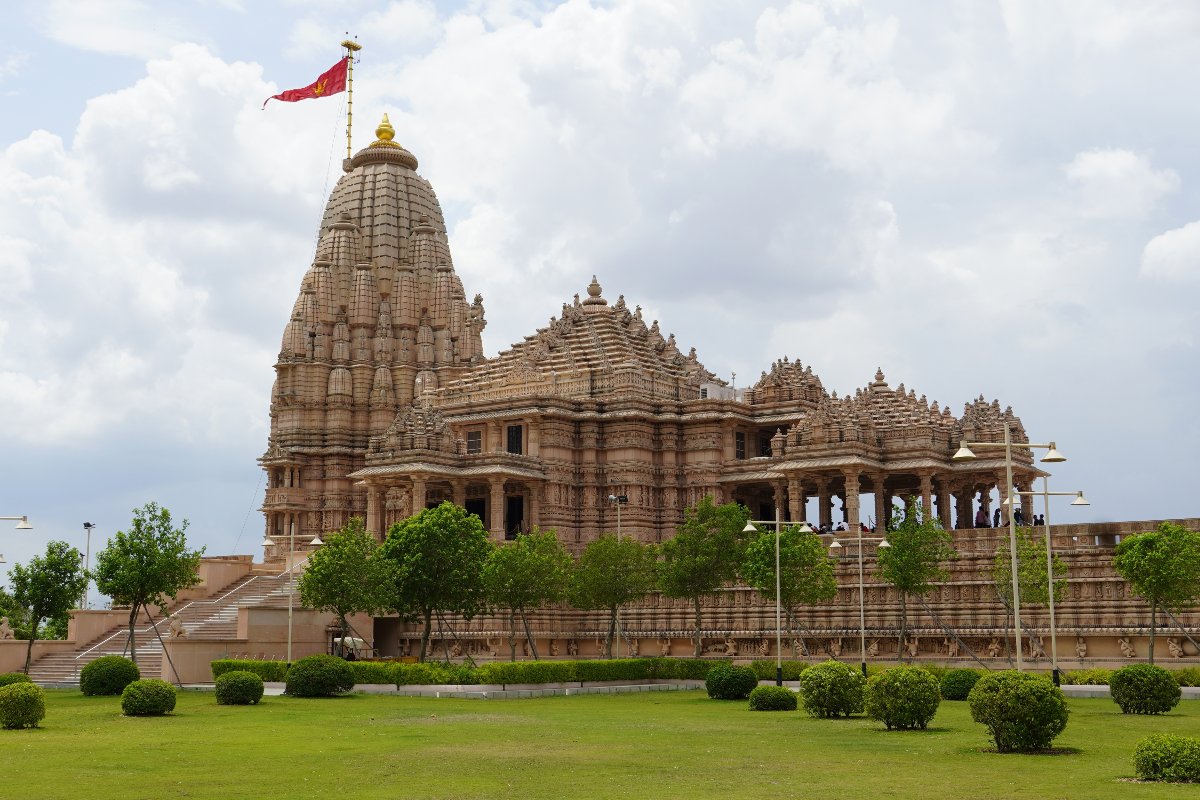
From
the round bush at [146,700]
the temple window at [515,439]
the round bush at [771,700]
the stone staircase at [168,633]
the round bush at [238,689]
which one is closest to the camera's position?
the round bush at [146,700]

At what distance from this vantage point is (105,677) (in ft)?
160

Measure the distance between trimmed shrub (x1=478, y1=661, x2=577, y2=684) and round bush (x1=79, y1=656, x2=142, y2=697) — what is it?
1223 centimetres

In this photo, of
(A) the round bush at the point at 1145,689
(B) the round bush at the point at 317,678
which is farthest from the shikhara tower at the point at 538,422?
(A) the round bush at the point at 1145,689

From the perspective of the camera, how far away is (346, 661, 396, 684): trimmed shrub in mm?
51188

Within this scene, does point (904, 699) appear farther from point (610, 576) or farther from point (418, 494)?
point (418, 494)

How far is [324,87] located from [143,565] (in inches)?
2127

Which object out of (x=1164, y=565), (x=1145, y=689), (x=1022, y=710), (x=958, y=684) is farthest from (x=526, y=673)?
(x=1022, y=710)

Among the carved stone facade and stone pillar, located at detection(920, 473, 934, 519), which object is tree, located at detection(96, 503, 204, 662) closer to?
the carved stone facade

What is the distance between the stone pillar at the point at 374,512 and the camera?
7581cm

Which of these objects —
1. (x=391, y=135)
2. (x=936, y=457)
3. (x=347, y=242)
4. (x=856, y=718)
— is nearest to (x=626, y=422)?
(x=936, y=457)

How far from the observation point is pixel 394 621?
6775 cm

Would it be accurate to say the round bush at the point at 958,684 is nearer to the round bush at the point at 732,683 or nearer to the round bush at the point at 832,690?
the round bush at the point at 732,683

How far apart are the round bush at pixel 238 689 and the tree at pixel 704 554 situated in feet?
70.2

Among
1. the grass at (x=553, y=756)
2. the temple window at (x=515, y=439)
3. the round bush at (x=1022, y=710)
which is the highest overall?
the temple window at (x=515, y=439)
